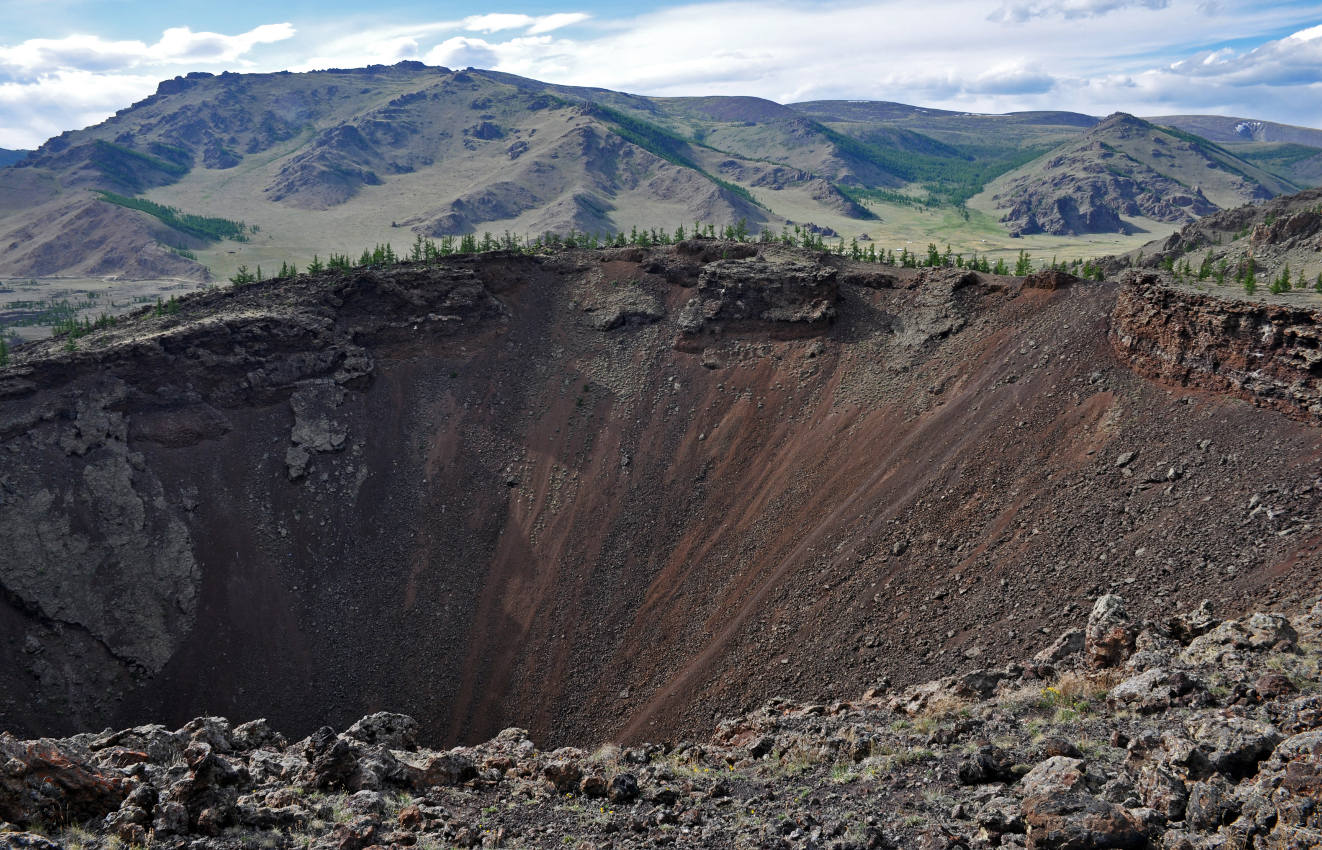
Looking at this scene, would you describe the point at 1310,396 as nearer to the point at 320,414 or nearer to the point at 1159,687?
the point at 1159,687

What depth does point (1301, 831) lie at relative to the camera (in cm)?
1256

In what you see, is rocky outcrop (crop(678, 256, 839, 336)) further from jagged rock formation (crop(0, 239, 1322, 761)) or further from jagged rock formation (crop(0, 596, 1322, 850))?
jagged rock formation (crop(0, 596, 1322, 850))

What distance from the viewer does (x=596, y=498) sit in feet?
157

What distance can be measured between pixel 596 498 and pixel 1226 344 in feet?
109

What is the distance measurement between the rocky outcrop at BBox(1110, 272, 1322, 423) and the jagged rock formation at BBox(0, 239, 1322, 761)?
77 cm

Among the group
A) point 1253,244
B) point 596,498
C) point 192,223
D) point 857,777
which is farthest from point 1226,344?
point 192,223

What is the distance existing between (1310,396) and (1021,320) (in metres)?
16.5

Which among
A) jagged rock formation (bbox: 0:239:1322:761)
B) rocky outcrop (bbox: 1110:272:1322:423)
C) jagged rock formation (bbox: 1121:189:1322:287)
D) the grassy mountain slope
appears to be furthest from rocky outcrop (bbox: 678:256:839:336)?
jagged rock formation (bbox: 1121:189:1322:287)

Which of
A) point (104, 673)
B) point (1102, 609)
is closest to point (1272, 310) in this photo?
point (1102, 609)

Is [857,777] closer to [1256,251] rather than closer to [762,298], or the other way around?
[762,298]

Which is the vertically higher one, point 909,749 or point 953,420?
point 953,420

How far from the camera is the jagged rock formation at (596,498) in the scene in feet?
113

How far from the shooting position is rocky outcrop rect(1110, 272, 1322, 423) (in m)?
33.7

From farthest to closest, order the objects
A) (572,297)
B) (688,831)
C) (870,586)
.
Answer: (572,297)
(870,586)
(688,831)
